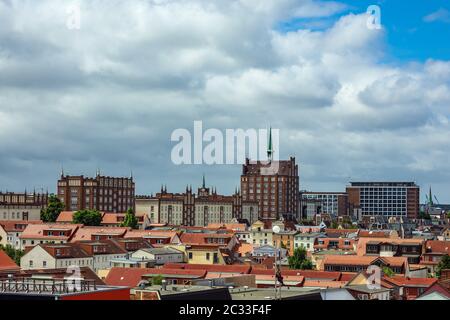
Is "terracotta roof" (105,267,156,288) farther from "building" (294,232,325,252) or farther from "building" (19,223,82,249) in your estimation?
"building" (294,232,325,252)

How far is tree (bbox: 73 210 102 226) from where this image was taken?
311ft

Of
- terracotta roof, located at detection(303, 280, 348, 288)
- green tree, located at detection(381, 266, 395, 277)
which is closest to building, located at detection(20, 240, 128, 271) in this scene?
terracotta roof, located at detection(303, 280, 348, 288)

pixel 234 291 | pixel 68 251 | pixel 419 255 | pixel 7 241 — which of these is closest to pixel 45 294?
pixel 234 291

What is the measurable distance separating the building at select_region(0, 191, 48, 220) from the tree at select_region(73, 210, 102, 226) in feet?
48.3

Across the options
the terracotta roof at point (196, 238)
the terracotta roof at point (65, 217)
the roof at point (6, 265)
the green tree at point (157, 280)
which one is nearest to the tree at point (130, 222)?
the terracotta roof at point (65, 217)

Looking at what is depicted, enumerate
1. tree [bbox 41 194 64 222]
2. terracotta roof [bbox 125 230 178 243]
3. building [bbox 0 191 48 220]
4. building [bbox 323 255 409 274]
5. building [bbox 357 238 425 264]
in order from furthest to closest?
1. building [bbox 0 191 48 220]
2. tree [bbox 41 194 64 222]
3. terracotta roof [bbox 125 230 178 243]
4. building [bbox 357 238 425 264]
5. building [bbox 323 255 409 274]

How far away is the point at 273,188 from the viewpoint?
147625 mm

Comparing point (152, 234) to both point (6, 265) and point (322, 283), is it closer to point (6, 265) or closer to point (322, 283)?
point (6, 265)

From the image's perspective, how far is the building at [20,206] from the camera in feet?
350

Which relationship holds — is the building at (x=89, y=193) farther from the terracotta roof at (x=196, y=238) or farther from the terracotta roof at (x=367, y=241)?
the terracotta roof at (x=367, y=241)

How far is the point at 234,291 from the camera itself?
107 feet

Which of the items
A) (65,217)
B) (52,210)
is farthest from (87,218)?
(52,210)
